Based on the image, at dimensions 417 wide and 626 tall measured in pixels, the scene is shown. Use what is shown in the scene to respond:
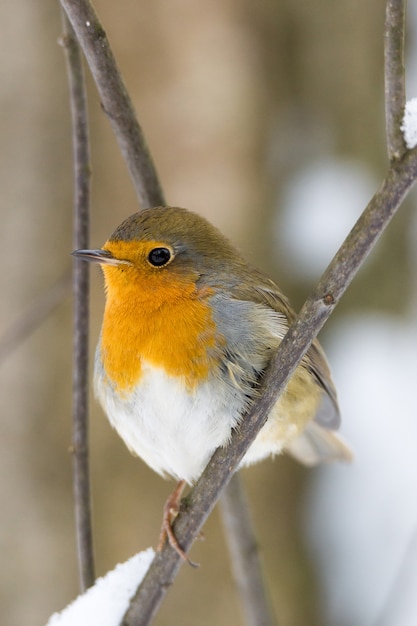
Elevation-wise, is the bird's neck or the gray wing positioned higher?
the gray wing

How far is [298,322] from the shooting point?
1.55 metres

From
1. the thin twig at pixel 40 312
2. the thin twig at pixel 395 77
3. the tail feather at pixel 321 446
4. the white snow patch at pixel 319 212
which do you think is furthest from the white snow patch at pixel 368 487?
the thin twig at pixel 395 77

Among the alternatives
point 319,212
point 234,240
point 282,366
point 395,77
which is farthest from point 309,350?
point 319,212

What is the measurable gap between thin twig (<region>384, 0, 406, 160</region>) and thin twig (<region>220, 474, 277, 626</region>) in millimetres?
1605

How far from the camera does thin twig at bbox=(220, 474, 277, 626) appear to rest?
2.72m

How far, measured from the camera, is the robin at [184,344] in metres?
2.06

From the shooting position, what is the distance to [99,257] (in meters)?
2.14

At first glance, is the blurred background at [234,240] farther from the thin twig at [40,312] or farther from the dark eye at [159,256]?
the dark eye at [159,256]

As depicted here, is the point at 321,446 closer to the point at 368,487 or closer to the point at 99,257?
the point at 368,487

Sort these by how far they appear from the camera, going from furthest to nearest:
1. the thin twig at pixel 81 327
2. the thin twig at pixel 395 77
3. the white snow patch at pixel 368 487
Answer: the white snow patch at pixel 368 487, the thin twig at pixel 81 327, the thin twig at pixel 395 77

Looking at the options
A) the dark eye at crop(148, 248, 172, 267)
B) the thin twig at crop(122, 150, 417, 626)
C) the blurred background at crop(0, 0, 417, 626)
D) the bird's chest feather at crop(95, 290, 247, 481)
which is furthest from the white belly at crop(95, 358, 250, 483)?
the blurred background at crop(0, 0, 417, 626)

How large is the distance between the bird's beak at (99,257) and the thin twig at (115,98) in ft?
1.06

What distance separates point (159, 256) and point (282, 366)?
0.75 metres

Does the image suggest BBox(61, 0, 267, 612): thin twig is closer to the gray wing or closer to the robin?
the robin
